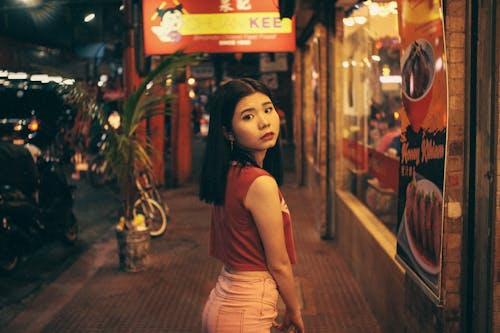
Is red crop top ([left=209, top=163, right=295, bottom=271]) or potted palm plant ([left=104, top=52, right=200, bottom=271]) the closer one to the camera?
red crop top ([left=209, top=163, right=295, bottom=271])

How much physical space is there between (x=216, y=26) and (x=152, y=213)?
9.78 feet

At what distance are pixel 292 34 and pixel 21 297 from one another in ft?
15.9

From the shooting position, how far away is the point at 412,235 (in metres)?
4.09

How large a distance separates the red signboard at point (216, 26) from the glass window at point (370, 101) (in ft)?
2.97

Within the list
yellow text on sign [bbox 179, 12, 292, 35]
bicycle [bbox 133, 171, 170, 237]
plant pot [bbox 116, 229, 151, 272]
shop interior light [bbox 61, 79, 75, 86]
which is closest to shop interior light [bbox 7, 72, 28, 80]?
bicycle [bbox 133, 171, 170, 237]

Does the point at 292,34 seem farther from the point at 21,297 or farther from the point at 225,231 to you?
the point at 225,231

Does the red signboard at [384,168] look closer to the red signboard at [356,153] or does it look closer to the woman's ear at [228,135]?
the red signboard at [356,153]

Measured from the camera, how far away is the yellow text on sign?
8516 mm

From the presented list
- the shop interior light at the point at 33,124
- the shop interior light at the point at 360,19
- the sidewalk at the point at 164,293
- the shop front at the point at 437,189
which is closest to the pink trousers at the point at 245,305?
the shop front at the point at 437,189

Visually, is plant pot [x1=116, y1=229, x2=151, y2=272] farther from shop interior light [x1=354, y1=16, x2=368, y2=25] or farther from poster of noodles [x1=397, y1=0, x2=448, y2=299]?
poster of noodles [x1=397, y1=0, x2=448, y2=299]

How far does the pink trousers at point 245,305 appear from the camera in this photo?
8.52 ft

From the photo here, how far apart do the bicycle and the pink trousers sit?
656 cm

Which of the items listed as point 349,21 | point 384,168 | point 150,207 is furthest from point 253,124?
point 150,207

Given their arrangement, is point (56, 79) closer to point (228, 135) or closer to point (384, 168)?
point (384, 168)
